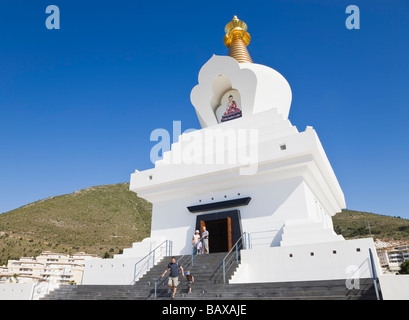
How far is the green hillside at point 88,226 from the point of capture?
156ft

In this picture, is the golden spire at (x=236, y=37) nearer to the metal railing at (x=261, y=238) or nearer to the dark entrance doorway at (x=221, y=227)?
the dark entrance doorway at (x=221, y=227)

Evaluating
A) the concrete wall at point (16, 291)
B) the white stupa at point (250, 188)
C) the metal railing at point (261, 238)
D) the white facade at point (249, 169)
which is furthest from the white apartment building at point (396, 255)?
the concrete wall at point (16, 291)

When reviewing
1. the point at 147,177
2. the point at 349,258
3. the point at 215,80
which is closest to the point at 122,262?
the point at 147,177

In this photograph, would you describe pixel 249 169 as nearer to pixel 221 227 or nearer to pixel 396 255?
pixel 221 227

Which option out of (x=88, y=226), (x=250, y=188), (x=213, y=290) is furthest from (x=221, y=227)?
(x=88, y=226)

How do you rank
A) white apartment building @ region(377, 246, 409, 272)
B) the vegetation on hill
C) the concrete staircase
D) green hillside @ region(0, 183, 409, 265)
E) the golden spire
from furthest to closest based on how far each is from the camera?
green hillside @ region(0, 183, 409, 265), the vegetation on hill, white apartment building @ region(377, 246, 409, 272), the golden spire, the concrete staircase

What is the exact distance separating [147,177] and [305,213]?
745cm

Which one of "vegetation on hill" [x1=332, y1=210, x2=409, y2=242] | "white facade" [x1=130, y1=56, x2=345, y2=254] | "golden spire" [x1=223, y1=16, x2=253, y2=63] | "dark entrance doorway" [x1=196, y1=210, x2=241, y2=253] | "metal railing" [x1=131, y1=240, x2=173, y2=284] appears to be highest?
"golden spire" [x1=223, y1=16, x2=253, y2=63]

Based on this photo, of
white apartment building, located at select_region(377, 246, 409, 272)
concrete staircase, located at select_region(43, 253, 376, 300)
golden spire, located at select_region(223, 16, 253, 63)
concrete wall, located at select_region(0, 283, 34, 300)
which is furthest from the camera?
white apartment building, located at select_region(377, 246, 409, 272)

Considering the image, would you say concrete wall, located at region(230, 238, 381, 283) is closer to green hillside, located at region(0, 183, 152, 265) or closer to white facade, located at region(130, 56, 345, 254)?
white facade, located at region(130, 56, 345, 254)

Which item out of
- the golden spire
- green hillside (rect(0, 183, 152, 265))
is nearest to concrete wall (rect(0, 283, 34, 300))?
the golden spire

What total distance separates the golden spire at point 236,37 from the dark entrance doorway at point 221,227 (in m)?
10.8

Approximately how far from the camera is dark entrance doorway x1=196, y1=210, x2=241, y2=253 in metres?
12.2

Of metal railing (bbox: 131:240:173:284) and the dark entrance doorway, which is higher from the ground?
the dark entrance doorway
